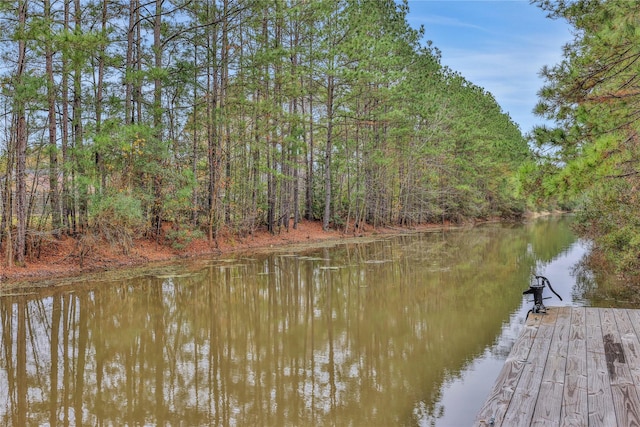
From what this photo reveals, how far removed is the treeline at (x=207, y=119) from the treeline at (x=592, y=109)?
767 mm

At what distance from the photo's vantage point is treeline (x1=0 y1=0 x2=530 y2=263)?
1134 centimetres

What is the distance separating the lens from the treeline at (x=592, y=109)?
4.79 meters

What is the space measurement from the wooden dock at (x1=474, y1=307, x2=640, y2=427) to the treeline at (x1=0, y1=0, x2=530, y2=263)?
2.08 meters

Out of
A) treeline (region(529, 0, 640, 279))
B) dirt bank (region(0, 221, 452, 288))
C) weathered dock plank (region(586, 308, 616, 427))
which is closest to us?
weathered dock plank (region(586, 308, 616, 427))

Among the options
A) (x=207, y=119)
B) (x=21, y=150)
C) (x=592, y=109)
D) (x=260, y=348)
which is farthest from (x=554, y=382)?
(x=207, y=119)

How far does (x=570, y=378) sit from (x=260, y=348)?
3.71 meters

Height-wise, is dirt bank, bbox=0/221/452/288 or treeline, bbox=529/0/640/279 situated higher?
treeline, bbox=529/0/640/279

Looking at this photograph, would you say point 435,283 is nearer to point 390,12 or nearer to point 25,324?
point 25,324

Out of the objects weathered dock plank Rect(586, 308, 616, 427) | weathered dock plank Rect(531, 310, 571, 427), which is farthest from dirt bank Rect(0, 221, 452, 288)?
weathered dock plank Rect(586, 308, 616, 427)

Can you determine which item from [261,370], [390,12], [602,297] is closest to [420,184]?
[390,12]

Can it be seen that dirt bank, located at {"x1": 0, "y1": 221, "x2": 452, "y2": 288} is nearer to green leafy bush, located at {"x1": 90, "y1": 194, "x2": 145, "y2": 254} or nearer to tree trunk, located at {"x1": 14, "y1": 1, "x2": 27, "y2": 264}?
green leafy bush, located at {"x1": 90, "y1": 194, "x2": 145, "y2": 254}

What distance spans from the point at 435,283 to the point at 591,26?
20.2 ft

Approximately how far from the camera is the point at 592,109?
5.98 metres

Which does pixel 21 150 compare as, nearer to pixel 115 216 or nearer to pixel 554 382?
pixel 115 216
